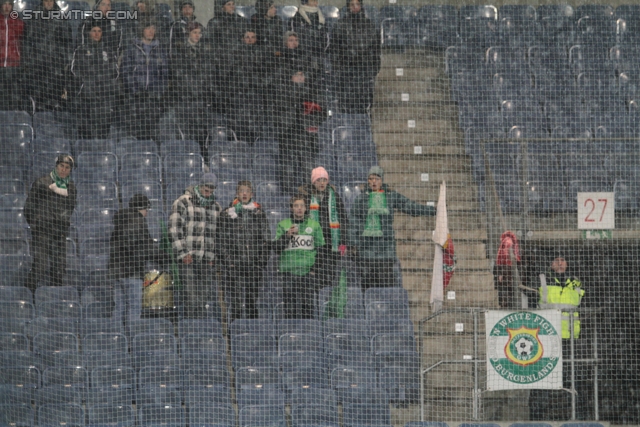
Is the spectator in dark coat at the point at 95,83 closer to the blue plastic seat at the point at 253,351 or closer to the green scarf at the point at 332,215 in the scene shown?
the green scarf at the point at 332,215

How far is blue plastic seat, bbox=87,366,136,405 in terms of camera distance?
30.3 ft

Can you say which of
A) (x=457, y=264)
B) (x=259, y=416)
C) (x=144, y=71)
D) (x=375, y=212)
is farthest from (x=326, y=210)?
(x=144, y=71)

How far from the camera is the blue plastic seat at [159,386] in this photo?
366 inches

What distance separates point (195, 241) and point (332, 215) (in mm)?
1221

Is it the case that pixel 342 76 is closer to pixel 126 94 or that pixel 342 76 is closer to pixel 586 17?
pixel 126 94

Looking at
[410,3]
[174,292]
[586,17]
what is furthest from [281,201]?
[586,17]

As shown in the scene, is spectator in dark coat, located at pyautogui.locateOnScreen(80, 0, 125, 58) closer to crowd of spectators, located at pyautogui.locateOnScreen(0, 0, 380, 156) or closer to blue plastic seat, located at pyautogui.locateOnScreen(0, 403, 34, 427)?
crowd of spectators, located at pyautogui.locateOnScreen(0, 0, 380, 156)

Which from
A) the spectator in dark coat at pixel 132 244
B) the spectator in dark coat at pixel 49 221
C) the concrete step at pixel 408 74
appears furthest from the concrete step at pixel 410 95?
the spectator in dark coat at pixel 49 221

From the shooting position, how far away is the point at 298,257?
9906 millimetres

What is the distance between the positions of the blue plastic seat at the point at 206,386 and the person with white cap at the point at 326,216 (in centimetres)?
123

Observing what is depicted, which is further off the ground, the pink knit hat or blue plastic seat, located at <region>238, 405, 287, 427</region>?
the pink knit hat

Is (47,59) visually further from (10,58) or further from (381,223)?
(381,223)

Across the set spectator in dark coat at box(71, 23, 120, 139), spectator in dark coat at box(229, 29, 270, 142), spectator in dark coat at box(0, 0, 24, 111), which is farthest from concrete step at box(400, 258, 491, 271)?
spectator in dark coat at box(0, 0, 24, 111)

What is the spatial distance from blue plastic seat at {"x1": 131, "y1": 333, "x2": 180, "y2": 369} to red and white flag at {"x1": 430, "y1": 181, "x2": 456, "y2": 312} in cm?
225
